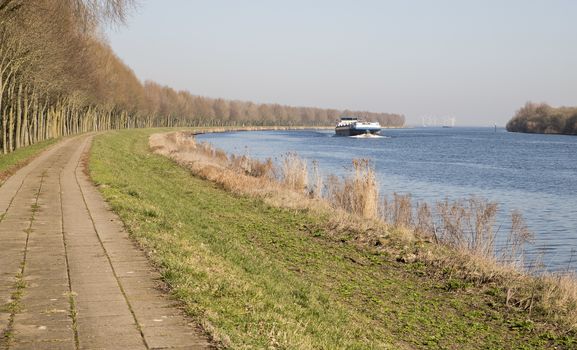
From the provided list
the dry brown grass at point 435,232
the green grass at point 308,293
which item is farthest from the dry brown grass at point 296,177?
the green grass at point 308,293

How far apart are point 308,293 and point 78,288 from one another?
13.2ft

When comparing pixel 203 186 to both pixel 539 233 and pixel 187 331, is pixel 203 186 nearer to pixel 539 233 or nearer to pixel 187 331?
pixel 539 233

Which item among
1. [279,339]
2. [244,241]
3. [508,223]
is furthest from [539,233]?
[279,339]

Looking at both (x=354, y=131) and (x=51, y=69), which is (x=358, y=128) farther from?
(x=51, y=69)

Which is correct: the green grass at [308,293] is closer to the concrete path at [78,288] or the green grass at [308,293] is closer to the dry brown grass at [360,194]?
the concrete path at [78,288]

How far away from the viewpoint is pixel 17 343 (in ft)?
18.5

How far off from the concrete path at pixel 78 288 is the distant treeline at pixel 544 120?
14638cm

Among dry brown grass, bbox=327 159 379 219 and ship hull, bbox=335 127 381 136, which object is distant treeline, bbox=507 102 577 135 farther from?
dry brown grass, bbox=327 159 379 219

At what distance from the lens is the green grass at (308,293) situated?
711cm

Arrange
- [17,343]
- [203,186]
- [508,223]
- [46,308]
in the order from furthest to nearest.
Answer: [203,186] → [508,223] → [46,308] → [17,343]

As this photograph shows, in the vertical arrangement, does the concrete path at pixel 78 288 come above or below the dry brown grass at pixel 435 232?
Answer: above

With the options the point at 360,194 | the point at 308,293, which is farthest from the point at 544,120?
the point at 308,293

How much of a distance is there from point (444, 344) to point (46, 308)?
575cm

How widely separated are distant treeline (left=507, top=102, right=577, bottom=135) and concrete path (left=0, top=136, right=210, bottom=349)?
146 m
